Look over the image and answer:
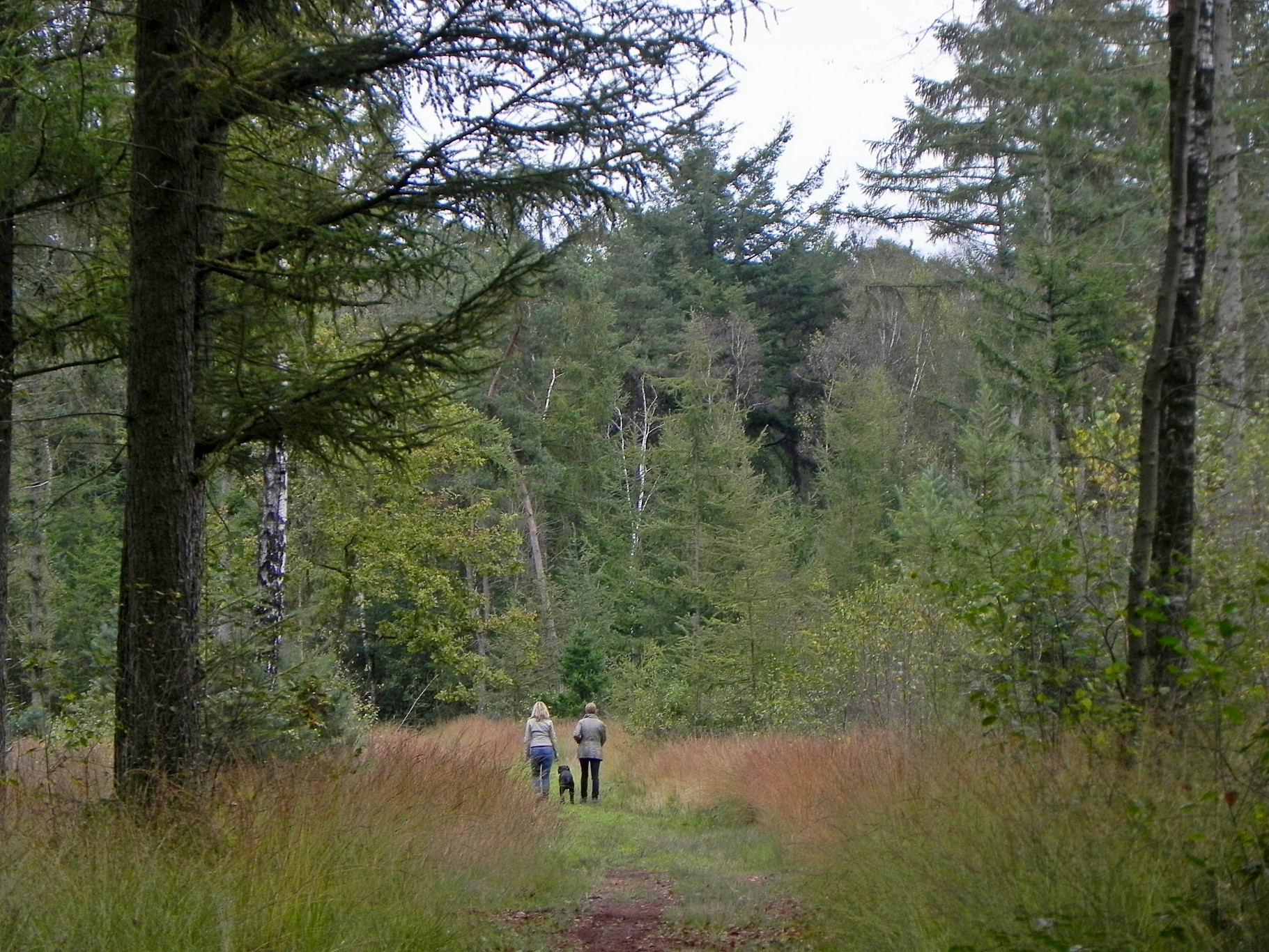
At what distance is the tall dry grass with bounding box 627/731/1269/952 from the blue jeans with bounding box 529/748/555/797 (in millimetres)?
8305

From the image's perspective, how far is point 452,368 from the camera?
702 centimetres

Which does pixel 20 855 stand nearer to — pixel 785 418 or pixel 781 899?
pixel 781 899

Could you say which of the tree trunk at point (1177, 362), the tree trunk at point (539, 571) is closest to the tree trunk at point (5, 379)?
the tree trunk at point (1177, 362)

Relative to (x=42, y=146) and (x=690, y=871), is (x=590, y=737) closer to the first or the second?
(x=690, y=871)

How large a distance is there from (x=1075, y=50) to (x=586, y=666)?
2305 centimetres

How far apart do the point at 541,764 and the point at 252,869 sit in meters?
11.0

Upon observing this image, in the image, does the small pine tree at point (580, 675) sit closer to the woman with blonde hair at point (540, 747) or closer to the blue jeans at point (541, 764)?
the woman with blonde hair at point (540, 747)

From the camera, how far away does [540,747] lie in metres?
16.3

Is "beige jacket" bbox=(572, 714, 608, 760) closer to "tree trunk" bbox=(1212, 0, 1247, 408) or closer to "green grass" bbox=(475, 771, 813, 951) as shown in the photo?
"green grass" bbox=(475, 771, 813, 951)

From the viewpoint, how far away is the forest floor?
696cm

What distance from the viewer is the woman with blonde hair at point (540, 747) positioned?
1627 cm

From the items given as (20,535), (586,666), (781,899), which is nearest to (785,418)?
(586,666)

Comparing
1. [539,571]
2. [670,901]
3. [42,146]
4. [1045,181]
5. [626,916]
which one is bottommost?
[670,901]

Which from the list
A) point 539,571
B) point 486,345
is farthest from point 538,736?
point 539,571
